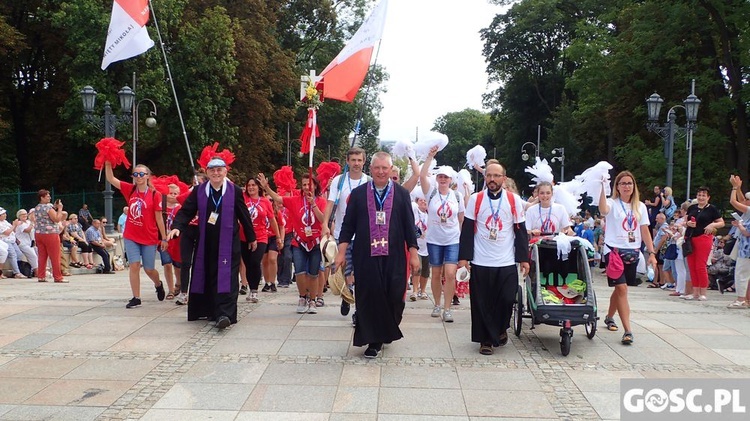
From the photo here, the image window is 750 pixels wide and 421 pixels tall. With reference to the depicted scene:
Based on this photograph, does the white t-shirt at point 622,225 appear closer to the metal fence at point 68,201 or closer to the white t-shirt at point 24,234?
the white t-shirt at point 24,234

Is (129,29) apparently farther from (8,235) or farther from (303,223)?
(303,223)

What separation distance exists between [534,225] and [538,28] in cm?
4644

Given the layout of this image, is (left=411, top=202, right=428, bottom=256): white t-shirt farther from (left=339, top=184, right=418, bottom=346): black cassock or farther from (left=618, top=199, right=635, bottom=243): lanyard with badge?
(left=339, top=184, right=418, bottom=346): black cassock

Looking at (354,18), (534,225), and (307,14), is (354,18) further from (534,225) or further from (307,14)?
(534,225)

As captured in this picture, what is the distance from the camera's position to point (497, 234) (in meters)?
6.95

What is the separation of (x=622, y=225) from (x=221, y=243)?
4.38 m

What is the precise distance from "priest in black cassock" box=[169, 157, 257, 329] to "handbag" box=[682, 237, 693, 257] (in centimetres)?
728

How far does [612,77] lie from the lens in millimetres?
31438

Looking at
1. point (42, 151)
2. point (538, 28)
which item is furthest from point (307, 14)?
point (538, 28)

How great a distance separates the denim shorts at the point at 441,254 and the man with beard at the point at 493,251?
142 centimetres

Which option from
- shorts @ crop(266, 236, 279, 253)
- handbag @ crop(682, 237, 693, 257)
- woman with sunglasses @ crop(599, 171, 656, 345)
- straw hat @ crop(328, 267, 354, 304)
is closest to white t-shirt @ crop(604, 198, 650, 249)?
woman with sunglasses @ crop(599, 171, 656, 345)

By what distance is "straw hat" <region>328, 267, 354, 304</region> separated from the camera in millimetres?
7430

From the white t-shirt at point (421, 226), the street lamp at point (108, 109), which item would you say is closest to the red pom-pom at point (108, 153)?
the white t-shirt at point (421, 226)

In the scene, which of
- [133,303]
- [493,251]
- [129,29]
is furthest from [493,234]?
[129,29]
